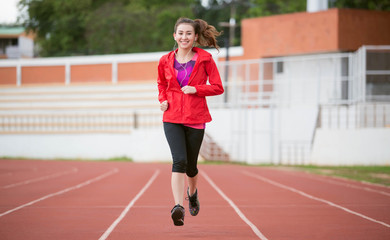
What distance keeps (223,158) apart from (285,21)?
716 cm

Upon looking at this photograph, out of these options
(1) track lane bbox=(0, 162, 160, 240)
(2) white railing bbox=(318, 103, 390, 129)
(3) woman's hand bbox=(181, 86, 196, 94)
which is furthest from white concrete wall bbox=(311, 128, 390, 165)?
(3) woman's hand bbox=(181, 86, 196, 94)

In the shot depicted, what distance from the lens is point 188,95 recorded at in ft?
→ 20.6

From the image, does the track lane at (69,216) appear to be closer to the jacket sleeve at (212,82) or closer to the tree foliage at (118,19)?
the jacket sleeve at (212,82)

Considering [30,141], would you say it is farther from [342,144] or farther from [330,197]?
[330,197]

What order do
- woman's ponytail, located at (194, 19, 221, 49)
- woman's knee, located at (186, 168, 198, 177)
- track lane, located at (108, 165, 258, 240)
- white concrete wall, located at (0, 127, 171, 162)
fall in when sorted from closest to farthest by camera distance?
track lane, located at (108, 165, 258, 240) → woman's ponytail, located at (194, 19, 221, 49) → woman's knee, located at (186, 168, 198, 177) → white concrete wall, located at (0, 127, 171, 162)

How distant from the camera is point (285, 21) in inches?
1202

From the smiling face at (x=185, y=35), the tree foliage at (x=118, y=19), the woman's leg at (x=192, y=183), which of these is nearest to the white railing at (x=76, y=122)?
the tree foliage at (x=118, y=19)

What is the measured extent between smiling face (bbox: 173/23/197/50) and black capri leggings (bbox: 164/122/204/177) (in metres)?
0.74

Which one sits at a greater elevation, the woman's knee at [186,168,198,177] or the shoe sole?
the woman's knee at [186,168,198,177]

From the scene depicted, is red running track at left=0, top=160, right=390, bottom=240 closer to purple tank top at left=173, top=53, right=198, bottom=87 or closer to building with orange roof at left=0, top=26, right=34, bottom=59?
purple tank top at left=173, top=53, right=198, bottom=87

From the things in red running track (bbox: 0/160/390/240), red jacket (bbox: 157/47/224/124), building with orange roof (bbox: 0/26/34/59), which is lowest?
red running track (bbox: 0/160/390/240)

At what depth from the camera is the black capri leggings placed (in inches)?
246

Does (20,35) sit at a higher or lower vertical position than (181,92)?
higher

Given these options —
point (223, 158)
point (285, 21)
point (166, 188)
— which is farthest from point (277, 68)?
point (166, 188)
